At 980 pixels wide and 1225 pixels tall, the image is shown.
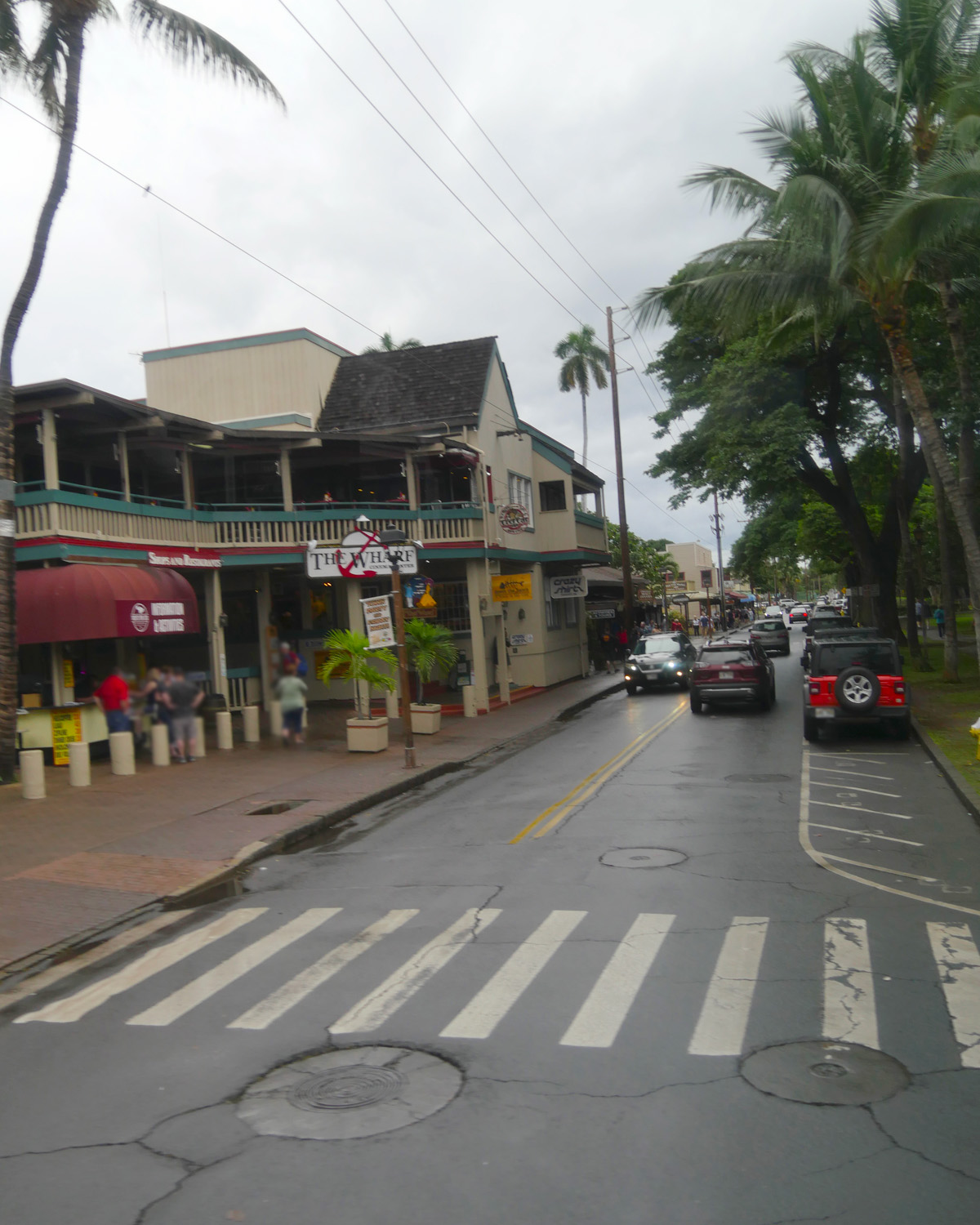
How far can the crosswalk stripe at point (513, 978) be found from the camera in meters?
6.28

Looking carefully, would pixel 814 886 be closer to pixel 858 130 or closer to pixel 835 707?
pixel 835 707

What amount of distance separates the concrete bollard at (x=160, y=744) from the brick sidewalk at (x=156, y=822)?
235 mm

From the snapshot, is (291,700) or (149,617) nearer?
(149,617)

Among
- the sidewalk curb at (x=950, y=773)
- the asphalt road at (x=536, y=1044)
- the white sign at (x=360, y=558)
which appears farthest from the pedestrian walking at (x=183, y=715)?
the sidewalk curb at (x=950, y=773)

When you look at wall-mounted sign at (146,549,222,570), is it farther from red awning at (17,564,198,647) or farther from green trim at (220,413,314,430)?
green trim at (220,413,314,430)

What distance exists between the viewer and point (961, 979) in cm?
670

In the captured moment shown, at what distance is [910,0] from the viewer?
59.7 feet

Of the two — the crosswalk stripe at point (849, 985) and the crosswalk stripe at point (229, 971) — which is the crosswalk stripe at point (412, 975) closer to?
the crosswalk stripe at point (229, 971)

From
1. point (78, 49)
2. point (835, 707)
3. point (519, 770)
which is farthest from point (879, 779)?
point (78, 49)

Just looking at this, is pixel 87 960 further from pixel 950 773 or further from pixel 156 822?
pixel 950 773

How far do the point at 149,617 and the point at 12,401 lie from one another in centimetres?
425

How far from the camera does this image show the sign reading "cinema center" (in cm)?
1777

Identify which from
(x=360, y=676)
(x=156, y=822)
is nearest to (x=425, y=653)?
(x=360, y=676)

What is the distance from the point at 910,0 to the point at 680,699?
56.0ft
